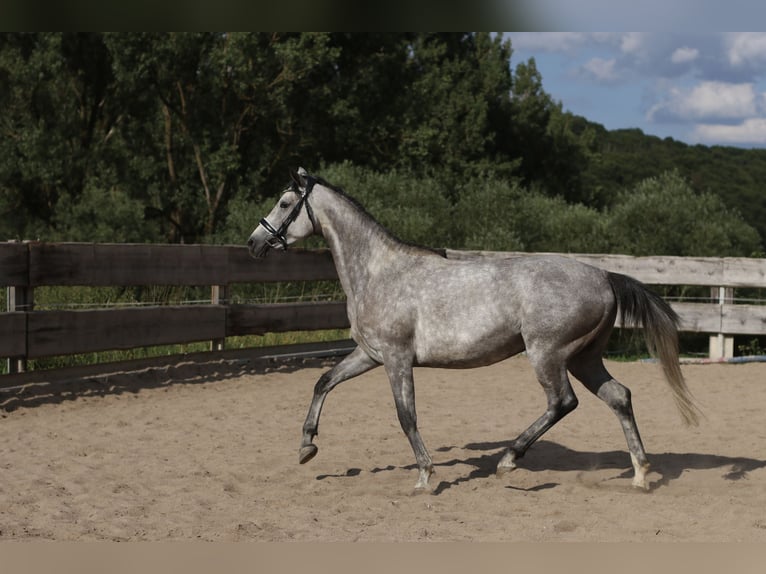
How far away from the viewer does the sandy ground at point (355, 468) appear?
168 inches

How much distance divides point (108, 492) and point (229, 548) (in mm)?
2837

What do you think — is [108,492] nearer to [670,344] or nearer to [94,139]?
[670,344]

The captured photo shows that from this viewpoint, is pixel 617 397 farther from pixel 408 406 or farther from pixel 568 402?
pixel 408 406

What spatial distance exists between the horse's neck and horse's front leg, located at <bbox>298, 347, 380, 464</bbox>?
40 centimetres

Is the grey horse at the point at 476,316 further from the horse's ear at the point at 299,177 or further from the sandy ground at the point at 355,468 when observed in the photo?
the sandy ground at the point at 355,468

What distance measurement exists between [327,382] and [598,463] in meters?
1.93

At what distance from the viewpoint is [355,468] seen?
569 centimetres

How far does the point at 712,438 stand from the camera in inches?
264

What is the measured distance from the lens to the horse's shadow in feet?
18.3

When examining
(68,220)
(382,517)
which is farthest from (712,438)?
(68,220)

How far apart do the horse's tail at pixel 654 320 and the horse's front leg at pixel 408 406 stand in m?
1.33

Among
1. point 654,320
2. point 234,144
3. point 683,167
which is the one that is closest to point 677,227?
point 654,320

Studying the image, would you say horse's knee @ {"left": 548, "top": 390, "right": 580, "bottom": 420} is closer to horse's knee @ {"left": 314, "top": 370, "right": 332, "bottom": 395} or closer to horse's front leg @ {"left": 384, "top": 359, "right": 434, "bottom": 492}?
horse's front leg @ {"left": 384, "top": 359, "right": 434, "bottom": 492}

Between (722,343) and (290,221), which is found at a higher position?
(290,221)
